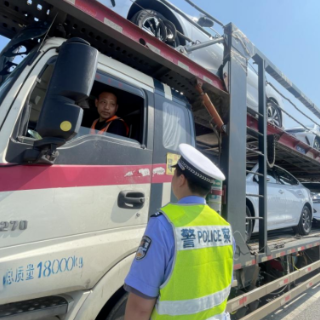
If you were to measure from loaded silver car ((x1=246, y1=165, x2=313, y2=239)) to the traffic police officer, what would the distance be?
2.95 meters

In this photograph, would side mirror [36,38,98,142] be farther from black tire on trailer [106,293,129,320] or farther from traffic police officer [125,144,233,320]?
black tire on trailer [106,293,129,320]

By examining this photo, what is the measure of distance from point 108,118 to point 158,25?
172 cm

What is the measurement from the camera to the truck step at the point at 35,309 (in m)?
1.44

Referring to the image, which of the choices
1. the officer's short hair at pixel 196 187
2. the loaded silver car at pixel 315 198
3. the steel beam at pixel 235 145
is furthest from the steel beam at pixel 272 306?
the loaded silver car at pixel 315 198

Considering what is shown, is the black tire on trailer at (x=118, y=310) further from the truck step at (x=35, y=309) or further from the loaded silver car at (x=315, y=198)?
the loaded silver car at (x=315, y=198)

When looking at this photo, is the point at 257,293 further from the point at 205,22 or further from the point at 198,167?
the point at 205,22

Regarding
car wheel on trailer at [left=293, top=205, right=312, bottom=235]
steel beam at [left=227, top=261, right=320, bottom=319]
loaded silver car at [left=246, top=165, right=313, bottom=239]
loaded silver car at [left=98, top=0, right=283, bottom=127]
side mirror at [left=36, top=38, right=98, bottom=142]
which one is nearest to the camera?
side mirror at [left=36, top=38, right=98, bottom=142]

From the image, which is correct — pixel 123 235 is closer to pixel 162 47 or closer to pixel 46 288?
pixel 46 288

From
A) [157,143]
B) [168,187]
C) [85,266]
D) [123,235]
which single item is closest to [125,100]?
[157,143]

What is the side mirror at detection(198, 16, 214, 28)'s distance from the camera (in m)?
3.37

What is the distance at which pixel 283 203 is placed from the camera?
5.36m

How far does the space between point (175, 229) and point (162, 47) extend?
1.74m

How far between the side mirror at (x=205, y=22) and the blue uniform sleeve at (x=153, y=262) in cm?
297

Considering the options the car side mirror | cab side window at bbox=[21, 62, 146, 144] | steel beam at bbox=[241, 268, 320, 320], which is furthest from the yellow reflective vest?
steel beam at bbox=[241, 268, 320, 320]
